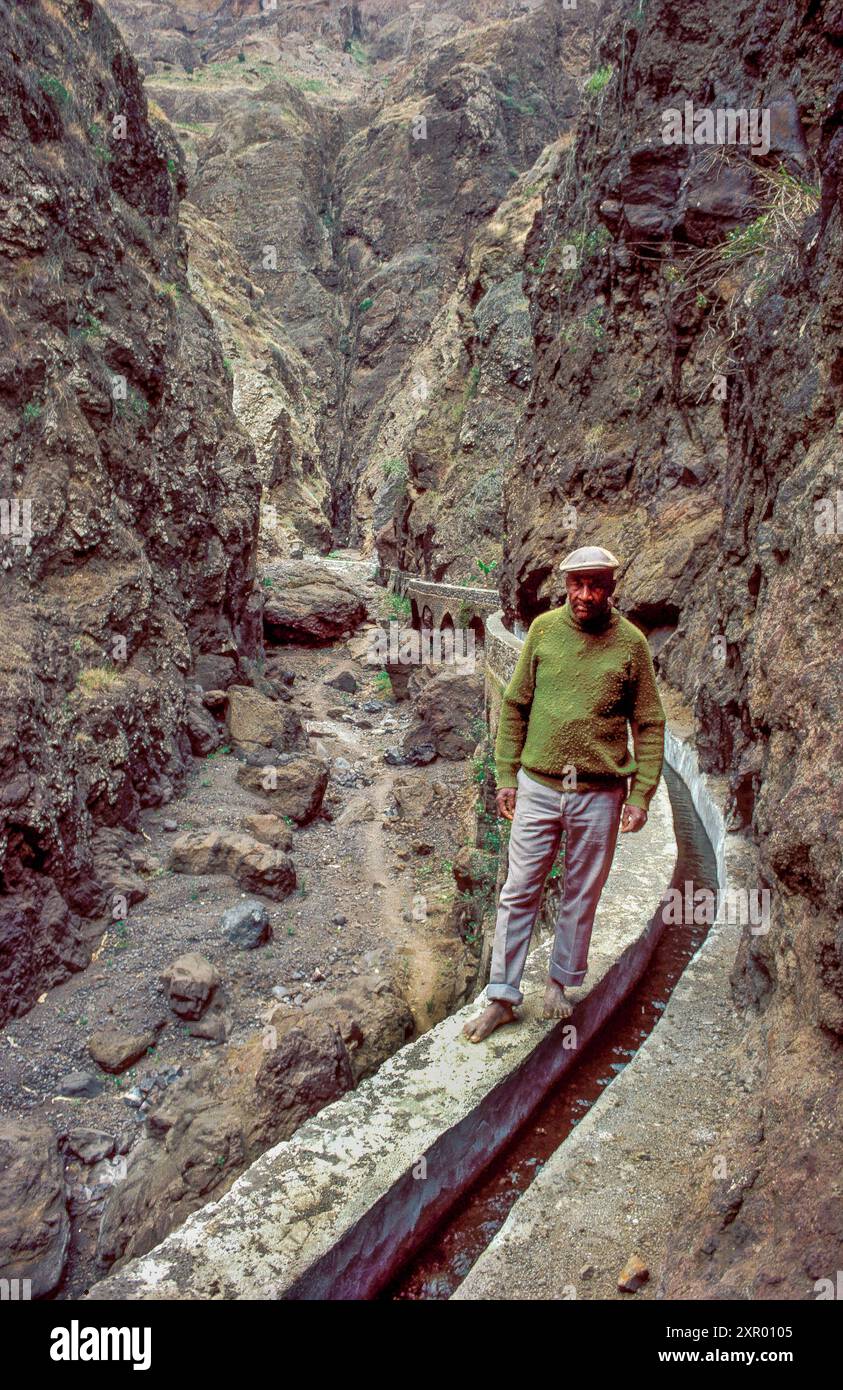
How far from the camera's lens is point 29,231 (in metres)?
11.8

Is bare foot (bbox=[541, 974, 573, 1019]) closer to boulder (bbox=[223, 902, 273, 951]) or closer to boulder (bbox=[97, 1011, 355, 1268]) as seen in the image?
boulder (bbox=[97, 1011, 355, 1268])

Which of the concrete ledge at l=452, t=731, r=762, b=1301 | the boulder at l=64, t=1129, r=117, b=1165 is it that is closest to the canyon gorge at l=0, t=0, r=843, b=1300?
the boulder at l=64, t=1129, r=117, b=1165

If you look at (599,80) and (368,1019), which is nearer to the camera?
(368,1019)

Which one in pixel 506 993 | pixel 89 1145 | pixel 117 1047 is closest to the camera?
pixel 506 993

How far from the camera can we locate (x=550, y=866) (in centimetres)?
325

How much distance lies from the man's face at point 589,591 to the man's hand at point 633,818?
2.42 feet

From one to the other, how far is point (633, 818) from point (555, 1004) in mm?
919

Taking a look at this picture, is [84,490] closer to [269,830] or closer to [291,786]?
[291,786]

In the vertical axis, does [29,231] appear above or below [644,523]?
above

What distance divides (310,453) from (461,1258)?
4964 centimetres

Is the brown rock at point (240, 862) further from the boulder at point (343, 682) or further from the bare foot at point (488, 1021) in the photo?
the boulder at point (343, 682)

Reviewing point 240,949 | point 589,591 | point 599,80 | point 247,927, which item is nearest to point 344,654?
point 599,80
